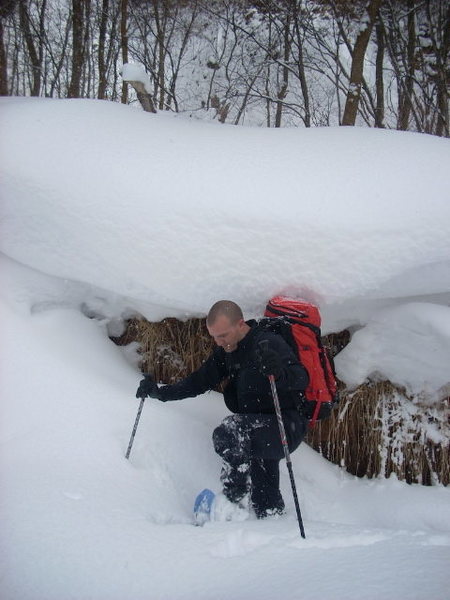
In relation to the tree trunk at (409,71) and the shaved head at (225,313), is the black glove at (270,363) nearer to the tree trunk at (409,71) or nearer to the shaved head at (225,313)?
the shaved head at (225,313)

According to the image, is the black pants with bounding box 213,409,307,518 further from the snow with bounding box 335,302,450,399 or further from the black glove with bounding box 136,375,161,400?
the snow with bounding box 335,302,450,399

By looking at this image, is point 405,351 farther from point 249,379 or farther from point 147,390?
point 147,390

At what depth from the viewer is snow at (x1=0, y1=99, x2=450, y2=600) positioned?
7.21ft

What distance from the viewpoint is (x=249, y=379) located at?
2.53 metres

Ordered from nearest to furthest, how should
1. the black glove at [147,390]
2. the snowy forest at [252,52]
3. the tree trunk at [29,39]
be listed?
1. the black glove at [147,390]
2. the snowy forest at [252,52]
3. the tree trunk at [29,39]

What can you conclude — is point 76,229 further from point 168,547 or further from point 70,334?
point 168,547

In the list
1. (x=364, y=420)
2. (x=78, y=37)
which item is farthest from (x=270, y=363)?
(x=78, y=37)

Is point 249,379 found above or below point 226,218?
below

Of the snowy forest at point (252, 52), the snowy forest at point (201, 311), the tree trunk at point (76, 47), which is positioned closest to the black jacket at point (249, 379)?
the snowy forest at point (201, 311)

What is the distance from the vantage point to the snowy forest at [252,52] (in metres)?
6.58

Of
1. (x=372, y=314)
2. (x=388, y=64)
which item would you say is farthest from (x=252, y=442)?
(x=388, y=64)

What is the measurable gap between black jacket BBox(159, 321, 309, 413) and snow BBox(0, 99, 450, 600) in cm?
31

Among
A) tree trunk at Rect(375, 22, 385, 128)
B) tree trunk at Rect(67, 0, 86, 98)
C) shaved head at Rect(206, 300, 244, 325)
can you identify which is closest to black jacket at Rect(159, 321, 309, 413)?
shaved head at Rect(206, 300, 244, 325)

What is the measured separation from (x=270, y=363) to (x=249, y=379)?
0.30m
